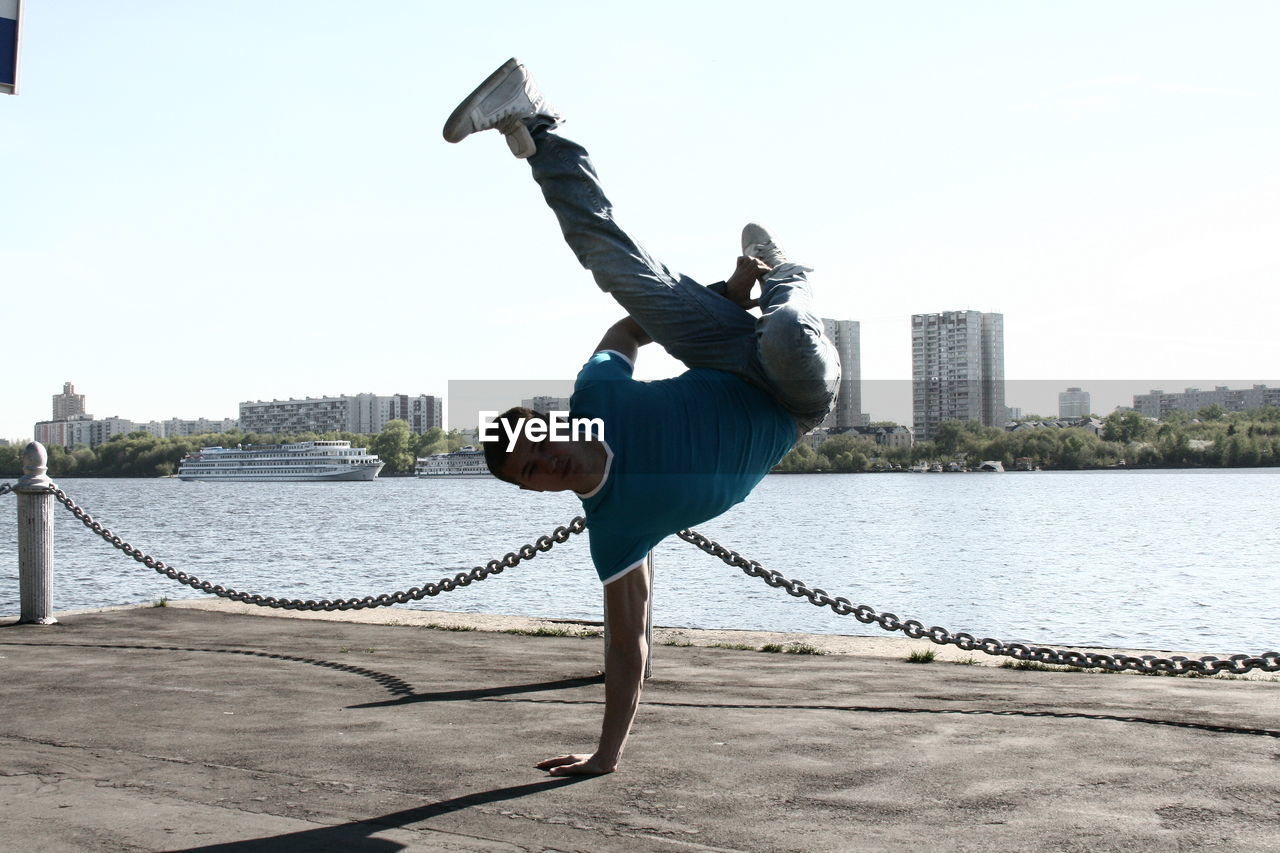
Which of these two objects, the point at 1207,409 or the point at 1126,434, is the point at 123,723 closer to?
the point at 1126,434

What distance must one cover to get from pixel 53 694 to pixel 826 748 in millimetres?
4288

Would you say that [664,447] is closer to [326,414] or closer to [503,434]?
[503,434]

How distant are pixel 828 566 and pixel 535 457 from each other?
29.5 m

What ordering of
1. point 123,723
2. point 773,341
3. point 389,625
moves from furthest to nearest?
point 389,625 → point 123,723 → point 773,341

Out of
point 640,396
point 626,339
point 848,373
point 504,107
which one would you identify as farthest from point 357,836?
point 848,373

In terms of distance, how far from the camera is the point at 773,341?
13.6 feet

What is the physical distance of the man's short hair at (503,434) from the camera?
3818 millimetres

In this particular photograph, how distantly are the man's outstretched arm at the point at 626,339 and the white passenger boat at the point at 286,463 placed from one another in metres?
120

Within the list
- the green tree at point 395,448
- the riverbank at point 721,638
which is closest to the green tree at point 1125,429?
the green tree at point 395,448

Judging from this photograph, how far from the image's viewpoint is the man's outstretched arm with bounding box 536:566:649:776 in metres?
4.32

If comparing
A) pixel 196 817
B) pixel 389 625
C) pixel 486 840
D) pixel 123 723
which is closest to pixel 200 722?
pixel 123 723

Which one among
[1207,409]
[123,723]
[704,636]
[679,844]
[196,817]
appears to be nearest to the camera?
[679,844]
